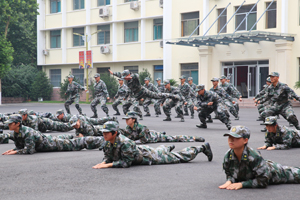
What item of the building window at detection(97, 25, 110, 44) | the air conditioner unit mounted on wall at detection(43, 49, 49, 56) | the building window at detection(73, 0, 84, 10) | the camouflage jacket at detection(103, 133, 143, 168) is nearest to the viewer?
the camouflage jacket at detection(103, 133, 143, 168)

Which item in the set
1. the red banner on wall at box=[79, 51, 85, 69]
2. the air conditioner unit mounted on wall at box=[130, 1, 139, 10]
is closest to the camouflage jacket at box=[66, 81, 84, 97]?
the air conditioner unit mounted on wall at box=[130, 1, 139, 10]

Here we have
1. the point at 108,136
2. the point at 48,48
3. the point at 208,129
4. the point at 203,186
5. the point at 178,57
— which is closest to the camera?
the point at 203,186

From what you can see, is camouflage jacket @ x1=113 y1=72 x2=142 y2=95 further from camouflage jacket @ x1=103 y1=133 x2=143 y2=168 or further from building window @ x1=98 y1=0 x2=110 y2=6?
→ building window @ x1=98 y1=0 x2=110 y2=6

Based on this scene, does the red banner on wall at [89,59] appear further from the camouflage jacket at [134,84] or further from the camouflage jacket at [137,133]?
the camouflage jacket at [137,133]

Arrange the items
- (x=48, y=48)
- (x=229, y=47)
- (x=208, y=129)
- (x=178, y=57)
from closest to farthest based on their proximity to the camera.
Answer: (x=208, y=129)
(x=229, y=47)
(x=178, y=57)
(x=48, y=48)

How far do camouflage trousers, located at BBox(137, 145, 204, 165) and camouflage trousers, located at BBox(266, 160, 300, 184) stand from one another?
2.19m

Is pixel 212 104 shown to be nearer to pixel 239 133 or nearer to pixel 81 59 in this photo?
pixel 239 133

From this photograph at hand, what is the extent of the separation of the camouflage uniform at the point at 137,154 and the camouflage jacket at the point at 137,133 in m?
2.08

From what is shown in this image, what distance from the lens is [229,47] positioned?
117 feet

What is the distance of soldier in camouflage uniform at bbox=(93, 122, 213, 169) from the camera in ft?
25.1

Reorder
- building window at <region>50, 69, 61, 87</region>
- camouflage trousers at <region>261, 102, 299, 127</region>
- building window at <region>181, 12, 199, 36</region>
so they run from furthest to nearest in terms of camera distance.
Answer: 1. building window at <region>50, 69, 61, 87</region>
2. building window at <region>181, 12, 199, 36</region>
3. camouflage trousers at <region>261, 102, 299, 127</region>

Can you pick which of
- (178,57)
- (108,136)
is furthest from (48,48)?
(108,136)

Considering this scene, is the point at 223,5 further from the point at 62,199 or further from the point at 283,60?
the point at 62,199

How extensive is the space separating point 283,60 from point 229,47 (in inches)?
191
